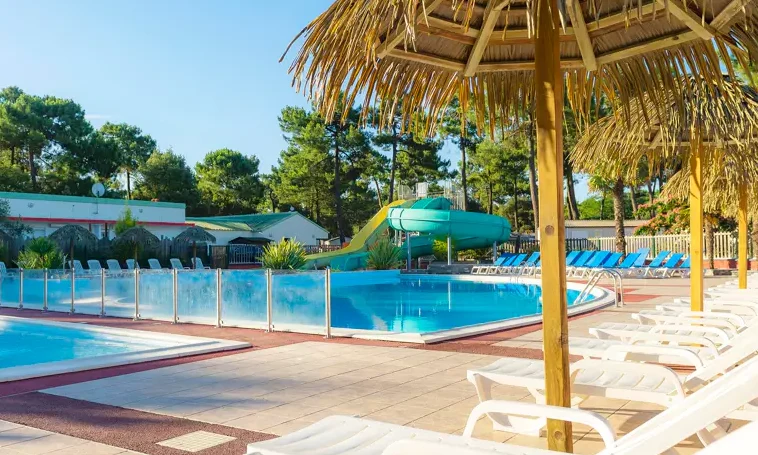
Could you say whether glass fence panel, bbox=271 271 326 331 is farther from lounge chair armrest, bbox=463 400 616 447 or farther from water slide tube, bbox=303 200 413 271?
water slide tube, bbox=303 200 413 271

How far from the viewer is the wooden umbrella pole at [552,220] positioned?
333 cm

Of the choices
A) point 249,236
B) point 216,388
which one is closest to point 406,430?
point 216,388

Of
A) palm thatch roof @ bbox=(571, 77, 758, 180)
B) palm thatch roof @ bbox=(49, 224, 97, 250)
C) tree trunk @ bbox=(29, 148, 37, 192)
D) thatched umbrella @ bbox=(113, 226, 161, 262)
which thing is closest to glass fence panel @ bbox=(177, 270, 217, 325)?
palm thatch roof @ bbox=(571, 77, 758, 180)

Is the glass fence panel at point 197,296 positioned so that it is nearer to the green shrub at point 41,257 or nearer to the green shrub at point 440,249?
the green shrub at point 41,257

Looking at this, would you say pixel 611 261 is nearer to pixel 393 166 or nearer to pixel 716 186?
pixel 716 186

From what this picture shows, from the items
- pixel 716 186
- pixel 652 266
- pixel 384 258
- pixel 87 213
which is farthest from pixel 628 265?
pixel 87 213

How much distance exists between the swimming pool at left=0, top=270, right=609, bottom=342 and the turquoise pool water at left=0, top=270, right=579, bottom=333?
0.02m

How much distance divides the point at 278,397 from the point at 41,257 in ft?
56.6

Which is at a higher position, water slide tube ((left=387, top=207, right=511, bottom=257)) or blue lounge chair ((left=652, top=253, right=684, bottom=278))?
water slide tube ((left=387, top=207, right=511, bottom=257))

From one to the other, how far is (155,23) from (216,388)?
12.3 m

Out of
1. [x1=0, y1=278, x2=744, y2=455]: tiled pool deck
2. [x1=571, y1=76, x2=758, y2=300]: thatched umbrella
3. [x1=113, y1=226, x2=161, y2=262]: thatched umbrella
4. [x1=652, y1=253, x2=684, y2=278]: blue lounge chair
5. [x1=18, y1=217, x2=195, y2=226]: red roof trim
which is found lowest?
[x1=0, y1=278, x2=744, y2=455]: tiled pool deck

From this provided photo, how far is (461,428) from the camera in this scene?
463 centimetres

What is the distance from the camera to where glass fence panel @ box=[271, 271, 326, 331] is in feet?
32.1

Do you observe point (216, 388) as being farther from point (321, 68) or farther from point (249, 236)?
point (249, 236)
